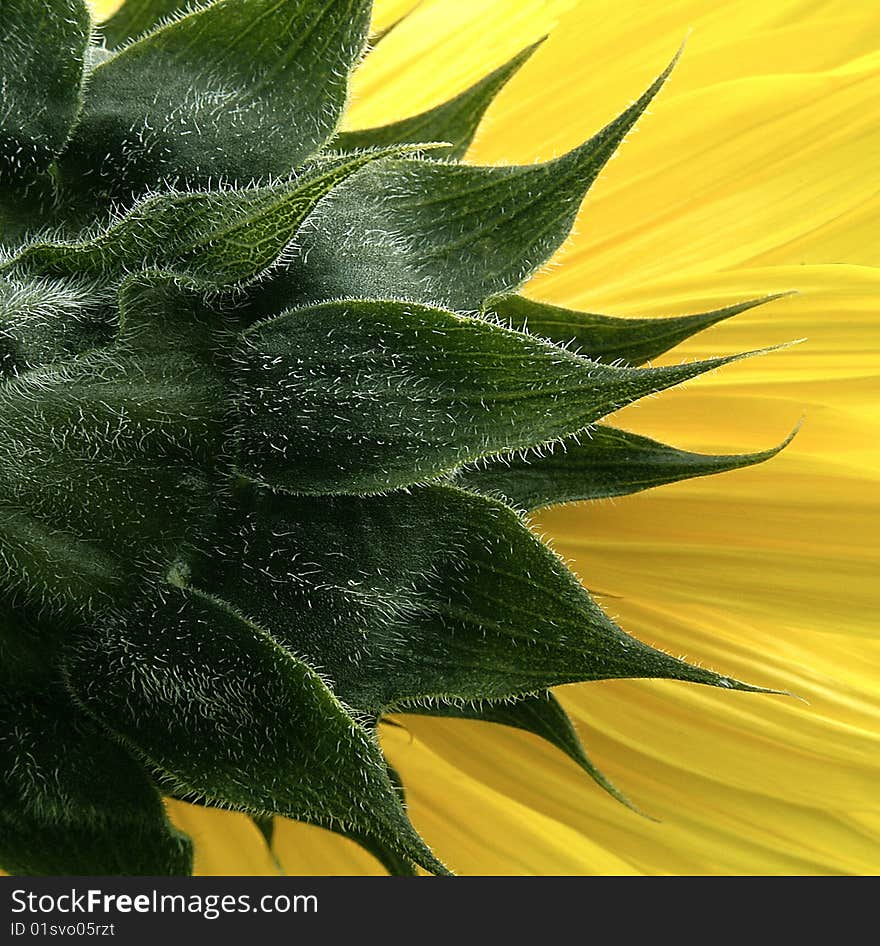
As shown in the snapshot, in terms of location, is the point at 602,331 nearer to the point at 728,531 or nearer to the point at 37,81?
the point at 728,531

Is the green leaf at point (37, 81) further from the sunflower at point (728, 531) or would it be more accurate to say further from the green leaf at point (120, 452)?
the sunflower at point (728, 531)

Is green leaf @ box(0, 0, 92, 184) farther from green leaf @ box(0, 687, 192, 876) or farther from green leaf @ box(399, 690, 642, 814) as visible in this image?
green leaf @ box(399, 690, 642, 814)

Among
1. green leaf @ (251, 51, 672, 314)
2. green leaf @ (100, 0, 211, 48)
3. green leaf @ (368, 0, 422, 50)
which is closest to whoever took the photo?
green leaf @ (251, 51, 672, 314)

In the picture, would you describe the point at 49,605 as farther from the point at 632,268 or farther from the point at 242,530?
the point at 632,268

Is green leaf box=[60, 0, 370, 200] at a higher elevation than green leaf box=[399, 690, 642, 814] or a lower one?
higher

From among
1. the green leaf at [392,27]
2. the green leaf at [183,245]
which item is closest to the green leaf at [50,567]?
the green leaf at [183,245]

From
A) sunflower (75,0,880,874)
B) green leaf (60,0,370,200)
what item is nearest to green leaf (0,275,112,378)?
green leaf (60,0,370,200)
